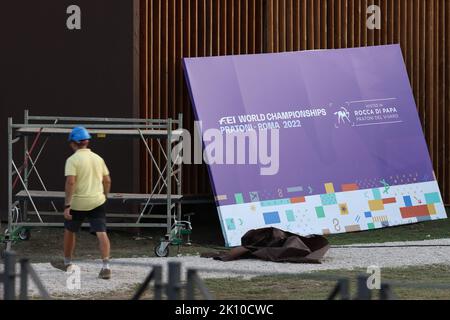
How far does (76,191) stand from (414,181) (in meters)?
6.11

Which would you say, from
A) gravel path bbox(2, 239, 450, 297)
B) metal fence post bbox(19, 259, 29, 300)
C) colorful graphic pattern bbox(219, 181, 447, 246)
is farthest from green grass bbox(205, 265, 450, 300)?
metal fence post bbox(19, 259, 29, 300)

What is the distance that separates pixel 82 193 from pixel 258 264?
240 cm

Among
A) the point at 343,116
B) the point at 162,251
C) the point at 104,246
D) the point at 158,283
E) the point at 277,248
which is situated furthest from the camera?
the point at 343,116

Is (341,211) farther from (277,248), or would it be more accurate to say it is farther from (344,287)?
(344,287)

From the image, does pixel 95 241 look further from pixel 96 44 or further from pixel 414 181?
pixel 414 181

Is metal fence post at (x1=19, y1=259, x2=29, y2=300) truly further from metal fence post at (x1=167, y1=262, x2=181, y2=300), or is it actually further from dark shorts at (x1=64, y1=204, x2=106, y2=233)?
dark shorts at (x1=64, y1=204, x2=106, y2=233)

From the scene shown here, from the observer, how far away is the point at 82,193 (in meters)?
11.4

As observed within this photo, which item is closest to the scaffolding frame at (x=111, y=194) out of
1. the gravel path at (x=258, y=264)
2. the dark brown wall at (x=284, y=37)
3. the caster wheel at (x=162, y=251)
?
the caster wheel at (x=162, y=251)

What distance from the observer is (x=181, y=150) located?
14.6m

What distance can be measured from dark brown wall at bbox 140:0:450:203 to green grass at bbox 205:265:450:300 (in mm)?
4073

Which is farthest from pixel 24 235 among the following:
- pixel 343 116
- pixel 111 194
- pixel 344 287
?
pixel 344 287
